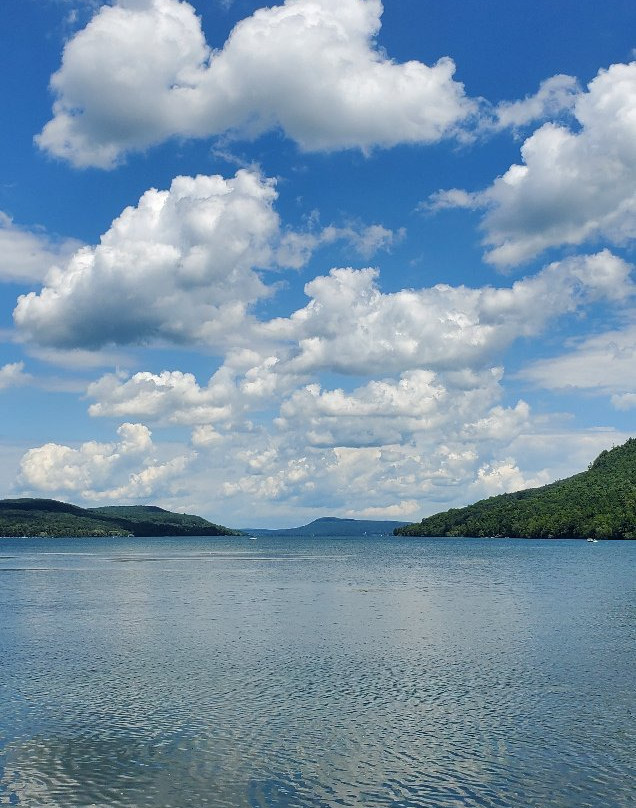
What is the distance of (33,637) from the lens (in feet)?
210

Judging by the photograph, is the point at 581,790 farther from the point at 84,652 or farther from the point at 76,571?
the point at 76,571

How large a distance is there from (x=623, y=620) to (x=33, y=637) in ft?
173

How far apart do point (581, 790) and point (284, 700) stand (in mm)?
17785

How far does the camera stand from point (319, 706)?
130 ft

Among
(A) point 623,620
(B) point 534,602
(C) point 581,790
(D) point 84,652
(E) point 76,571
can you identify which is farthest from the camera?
(E) point 76,571

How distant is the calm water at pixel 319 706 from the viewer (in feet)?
91.0

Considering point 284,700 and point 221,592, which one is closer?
point 284,700

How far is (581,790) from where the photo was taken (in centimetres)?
2716

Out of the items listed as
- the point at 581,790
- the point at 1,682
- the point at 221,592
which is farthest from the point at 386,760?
the point at 221,592

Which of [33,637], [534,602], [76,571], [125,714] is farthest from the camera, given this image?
[76,571]

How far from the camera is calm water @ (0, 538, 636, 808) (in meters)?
27.8

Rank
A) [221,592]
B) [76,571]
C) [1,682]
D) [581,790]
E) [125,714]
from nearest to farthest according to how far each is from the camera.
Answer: [581,790] → [125,714] → [1,682] → [221,592] → [76,571]

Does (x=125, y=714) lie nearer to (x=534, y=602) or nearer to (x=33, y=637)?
(x=33, y=637)

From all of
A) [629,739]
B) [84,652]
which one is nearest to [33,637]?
[84,652]
